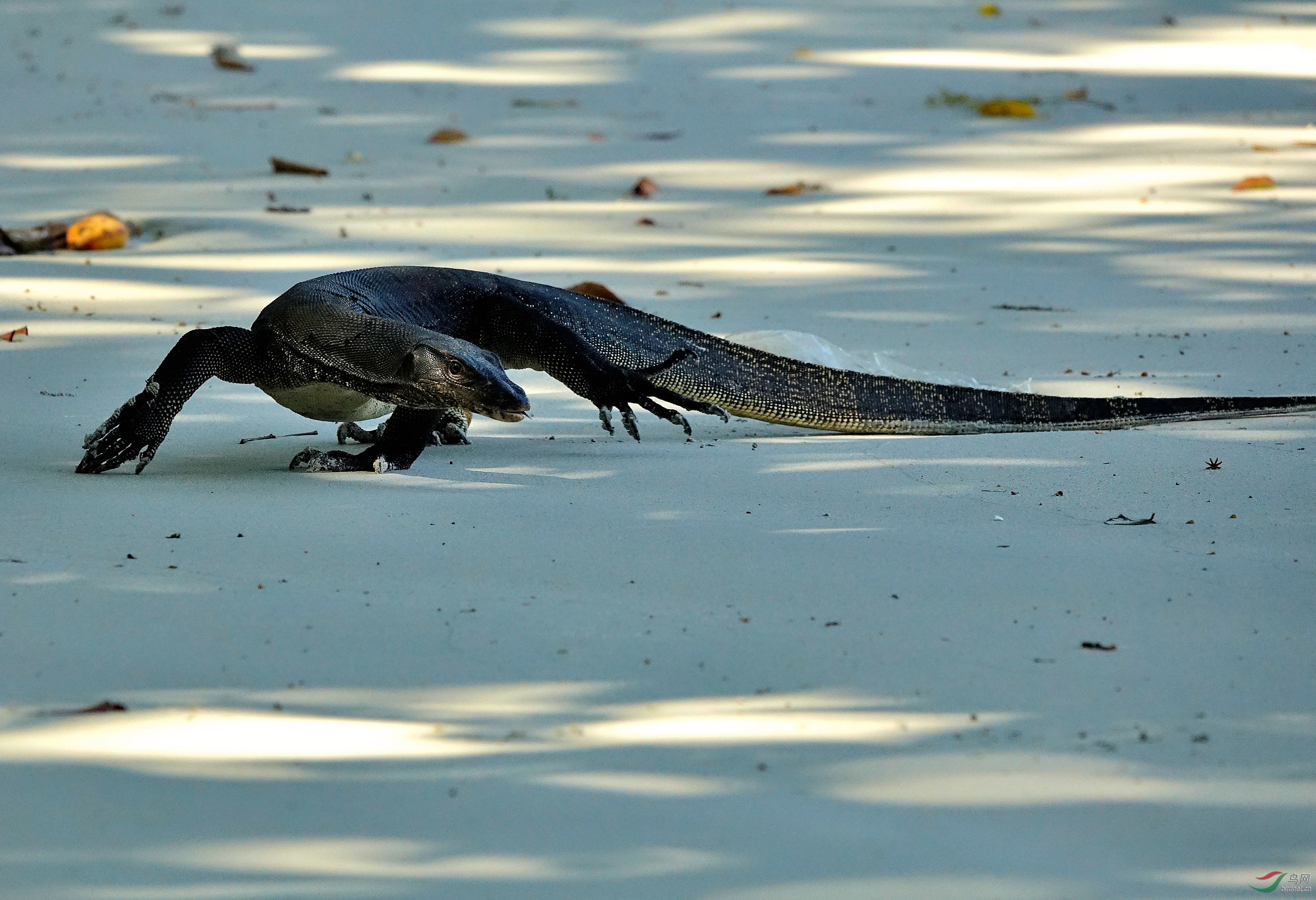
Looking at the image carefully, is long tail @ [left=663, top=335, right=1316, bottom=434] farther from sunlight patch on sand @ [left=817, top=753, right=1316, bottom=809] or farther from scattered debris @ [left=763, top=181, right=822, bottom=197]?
scattered debris @ [left=763, top=181, right=822, bottom=197]

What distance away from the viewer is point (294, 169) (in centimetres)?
800

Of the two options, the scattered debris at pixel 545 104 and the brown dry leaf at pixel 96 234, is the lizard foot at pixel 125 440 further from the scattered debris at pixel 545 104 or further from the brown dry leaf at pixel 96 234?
the scattered debris at pixel 545 104

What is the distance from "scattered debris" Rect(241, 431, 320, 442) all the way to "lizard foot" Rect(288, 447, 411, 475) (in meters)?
0.42

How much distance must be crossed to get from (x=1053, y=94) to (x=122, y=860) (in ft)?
29.5

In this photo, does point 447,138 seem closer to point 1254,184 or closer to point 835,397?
point 1254,184

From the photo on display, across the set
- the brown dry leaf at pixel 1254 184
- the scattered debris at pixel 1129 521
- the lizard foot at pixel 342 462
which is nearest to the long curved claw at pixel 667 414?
the lizard foot at pixel 342 462

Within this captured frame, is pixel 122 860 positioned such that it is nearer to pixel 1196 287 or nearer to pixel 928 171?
pixel 1196 287

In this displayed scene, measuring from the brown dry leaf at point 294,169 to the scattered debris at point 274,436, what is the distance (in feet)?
12.8

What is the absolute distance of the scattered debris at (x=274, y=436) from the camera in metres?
4.20

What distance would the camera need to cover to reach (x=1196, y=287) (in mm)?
5984

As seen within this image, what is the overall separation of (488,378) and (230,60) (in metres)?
7.60

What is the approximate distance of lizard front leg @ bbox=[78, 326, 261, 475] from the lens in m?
3.65

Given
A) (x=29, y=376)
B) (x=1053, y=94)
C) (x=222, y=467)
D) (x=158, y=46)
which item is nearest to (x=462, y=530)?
(x=222, y=467)

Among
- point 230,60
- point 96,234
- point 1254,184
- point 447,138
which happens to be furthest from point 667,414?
point 230,60
